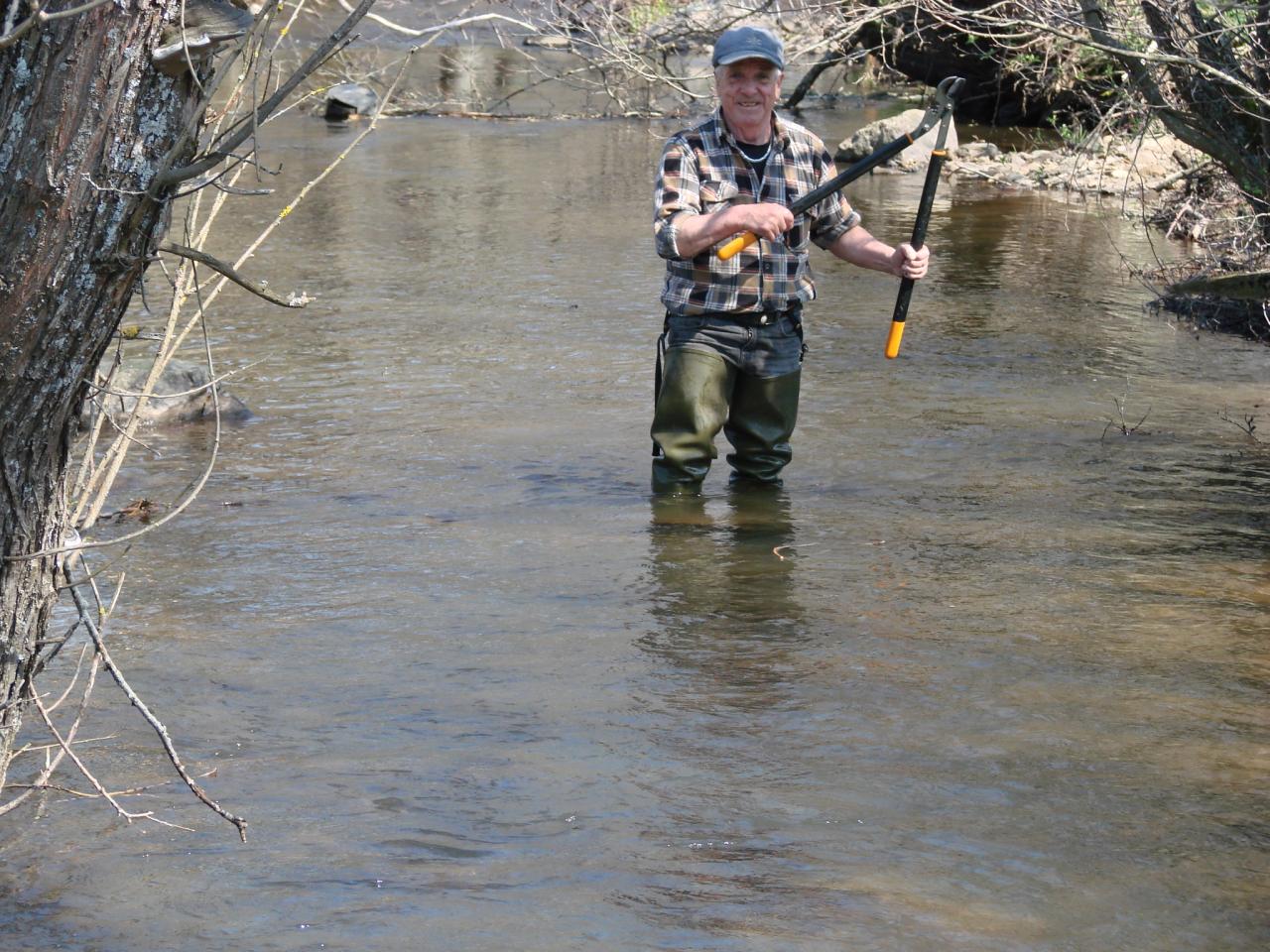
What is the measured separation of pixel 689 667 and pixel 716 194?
1.85 meters

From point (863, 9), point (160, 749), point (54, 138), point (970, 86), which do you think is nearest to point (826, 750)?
point (160, 749)

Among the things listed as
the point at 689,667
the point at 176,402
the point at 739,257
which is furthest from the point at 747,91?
the point at 176,402

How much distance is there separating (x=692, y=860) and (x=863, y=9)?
8.34 metres

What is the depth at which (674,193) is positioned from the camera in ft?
18.0

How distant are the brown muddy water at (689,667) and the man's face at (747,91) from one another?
146cm

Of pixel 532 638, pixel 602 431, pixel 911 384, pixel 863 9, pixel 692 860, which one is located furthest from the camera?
pixel 863 9

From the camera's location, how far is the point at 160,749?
3955 mm

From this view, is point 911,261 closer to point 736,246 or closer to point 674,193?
point 736,246

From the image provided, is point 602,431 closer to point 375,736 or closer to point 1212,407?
point 1212,407

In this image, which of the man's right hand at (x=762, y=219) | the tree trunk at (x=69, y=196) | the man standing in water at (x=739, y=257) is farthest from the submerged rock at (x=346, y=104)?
the tree trunk at (x=69, y=196)

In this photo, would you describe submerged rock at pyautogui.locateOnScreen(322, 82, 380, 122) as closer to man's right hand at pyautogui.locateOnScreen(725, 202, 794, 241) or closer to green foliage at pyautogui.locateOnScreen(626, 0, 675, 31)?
green foliage at pyautogui.locateOnScreen(626, 0, 675, 31)

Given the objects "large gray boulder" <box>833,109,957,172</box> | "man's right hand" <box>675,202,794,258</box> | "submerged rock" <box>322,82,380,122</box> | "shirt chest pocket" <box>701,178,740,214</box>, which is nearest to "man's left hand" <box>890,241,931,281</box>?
"man's right hand" <box>675,202,794,258</box>

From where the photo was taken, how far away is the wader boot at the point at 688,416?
19.2ft

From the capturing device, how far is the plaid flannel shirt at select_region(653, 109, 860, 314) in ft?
18.2
